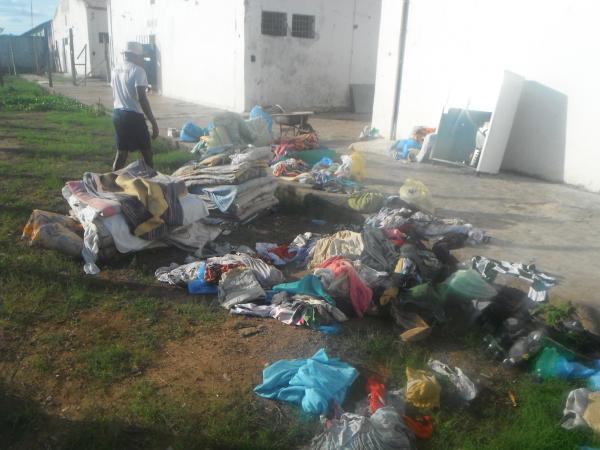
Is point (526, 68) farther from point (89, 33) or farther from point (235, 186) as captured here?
point (89, 33)

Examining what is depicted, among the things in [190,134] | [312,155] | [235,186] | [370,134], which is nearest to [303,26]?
[370,134]

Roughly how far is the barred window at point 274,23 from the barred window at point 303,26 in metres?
0.32

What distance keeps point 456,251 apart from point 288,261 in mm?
1556

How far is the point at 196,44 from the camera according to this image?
52.1ft

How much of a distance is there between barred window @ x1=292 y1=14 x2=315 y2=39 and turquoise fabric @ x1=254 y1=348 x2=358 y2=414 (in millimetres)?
12874

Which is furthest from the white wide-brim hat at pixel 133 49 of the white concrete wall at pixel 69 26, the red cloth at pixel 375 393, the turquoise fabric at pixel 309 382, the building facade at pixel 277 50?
the white concrete wall at pixel 69 26

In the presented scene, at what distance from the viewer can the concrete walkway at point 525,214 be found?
402 cm

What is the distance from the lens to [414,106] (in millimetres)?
9023

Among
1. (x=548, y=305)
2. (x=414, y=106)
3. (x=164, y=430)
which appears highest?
(x=414, y=106)

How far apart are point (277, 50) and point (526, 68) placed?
27.7ft

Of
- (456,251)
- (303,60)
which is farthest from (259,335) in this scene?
(303,60)

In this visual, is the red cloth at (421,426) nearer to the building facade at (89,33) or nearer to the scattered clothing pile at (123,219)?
the scattered clothing pile at (123,219)

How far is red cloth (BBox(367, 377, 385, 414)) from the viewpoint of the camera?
2761 mm

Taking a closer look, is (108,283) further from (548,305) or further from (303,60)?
(303,60)
